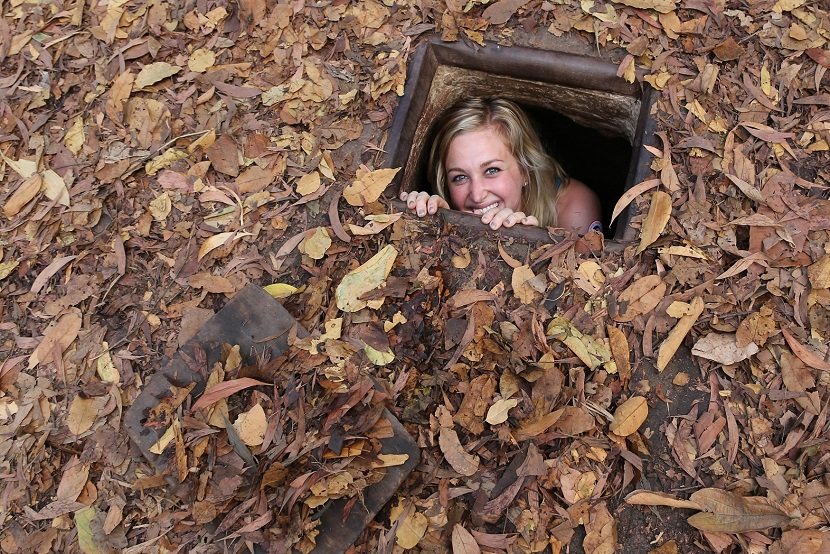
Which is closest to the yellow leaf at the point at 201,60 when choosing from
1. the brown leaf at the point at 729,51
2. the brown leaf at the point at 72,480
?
the brown leaf at the point at 72,480

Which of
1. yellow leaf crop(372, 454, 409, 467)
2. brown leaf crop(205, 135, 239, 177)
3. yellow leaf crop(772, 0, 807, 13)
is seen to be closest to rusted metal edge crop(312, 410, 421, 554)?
yellow leaf crop(372, 454, 409, 467)

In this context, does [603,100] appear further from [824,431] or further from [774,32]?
[824,431]

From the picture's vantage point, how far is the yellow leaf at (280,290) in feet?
7.43

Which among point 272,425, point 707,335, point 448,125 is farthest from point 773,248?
point 272,425

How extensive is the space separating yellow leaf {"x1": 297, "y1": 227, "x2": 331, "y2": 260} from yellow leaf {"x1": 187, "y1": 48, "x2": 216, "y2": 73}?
1.03 m

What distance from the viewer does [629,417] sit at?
2.00m

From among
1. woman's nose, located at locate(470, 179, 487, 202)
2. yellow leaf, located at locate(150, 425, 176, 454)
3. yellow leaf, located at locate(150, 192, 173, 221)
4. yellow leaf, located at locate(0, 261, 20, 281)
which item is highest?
yellow leaf, located at locate(150, 192, 173, 221)

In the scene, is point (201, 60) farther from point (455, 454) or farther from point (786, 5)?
point (786, 5)

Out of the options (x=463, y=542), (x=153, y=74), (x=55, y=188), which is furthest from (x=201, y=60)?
(x=463, y=542)

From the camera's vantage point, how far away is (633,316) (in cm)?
214

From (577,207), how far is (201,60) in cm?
203

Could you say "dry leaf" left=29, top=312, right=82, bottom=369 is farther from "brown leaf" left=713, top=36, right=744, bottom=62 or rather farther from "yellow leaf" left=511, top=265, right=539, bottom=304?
"brown leaf" left=713, top=36, right=744, bottom=62

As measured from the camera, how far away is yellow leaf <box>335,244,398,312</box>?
2217mm

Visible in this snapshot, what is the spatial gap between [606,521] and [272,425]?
3.62ft
